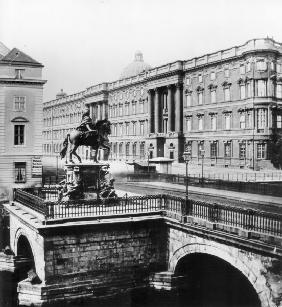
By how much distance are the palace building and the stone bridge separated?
22441 millimetres

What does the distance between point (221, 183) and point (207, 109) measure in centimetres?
2810

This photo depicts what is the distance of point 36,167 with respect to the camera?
42.1m

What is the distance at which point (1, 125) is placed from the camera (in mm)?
41375

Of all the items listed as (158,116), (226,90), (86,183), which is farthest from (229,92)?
(86,183)

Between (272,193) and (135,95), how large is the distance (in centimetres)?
5356

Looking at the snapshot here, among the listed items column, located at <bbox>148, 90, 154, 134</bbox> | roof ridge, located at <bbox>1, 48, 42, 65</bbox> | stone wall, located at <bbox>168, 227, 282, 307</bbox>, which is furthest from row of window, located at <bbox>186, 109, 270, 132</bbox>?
stone wall, located at <bbox>168, 227, 282, 307</bbox>

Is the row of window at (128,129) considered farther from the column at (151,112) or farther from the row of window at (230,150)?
the row of window at (230,150)

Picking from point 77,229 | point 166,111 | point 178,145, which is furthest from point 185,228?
point 166,111

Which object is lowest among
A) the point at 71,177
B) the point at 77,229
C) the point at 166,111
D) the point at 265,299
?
the point at 265,299

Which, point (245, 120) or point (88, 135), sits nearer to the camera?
point (88, 135)

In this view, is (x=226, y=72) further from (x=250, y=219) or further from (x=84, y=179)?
(x=250, y=219)

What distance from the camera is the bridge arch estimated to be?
45.4 feet

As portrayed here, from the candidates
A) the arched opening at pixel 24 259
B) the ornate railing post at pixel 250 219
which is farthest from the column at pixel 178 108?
the ornate railing post at pixel 250 219

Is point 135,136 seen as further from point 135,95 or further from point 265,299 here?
point 265,299
